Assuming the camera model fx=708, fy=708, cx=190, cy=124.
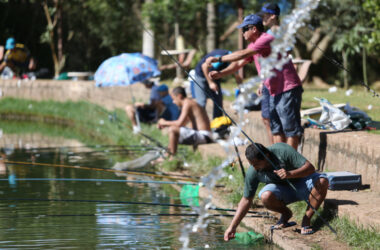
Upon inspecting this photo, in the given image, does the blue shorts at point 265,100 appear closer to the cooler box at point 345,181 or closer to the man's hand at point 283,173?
the cooler box at point 345,181

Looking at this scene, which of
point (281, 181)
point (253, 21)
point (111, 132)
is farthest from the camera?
point (111, 132)

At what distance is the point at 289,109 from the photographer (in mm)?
6742

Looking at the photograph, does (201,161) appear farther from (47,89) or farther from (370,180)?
(47,89)

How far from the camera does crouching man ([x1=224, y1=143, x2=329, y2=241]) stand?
5555 millimetres

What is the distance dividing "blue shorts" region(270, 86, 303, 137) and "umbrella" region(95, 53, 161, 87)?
5700mm

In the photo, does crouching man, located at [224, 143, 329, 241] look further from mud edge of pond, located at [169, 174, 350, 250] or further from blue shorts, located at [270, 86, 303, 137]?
blue shorts, located at [270, 86, 303, 137]

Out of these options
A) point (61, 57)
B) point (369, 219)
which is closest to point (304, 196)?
point (369, 219)

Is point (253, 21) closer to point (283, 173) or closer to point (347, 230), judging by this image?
point (283, 173)

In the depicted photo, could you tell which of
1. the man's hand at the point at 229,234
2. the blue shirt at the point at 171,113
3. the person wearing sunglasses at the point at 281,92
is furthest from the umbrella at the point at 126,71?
the man's hand at the point at 229,234

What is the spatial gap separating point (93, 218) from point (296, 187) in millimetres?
2280

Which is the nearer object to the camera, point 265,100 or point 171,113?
point 265,100

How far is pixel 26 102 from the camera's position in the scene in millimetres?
20609

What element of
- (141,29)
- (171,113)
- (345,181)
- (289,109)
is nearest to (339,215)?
(345,181)

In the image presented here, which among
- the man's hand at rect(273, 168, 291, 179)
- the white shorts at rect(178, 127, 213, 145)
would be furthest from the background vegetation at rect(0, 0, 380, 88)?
the man's hand at rect(273, 168, 291, 179)
